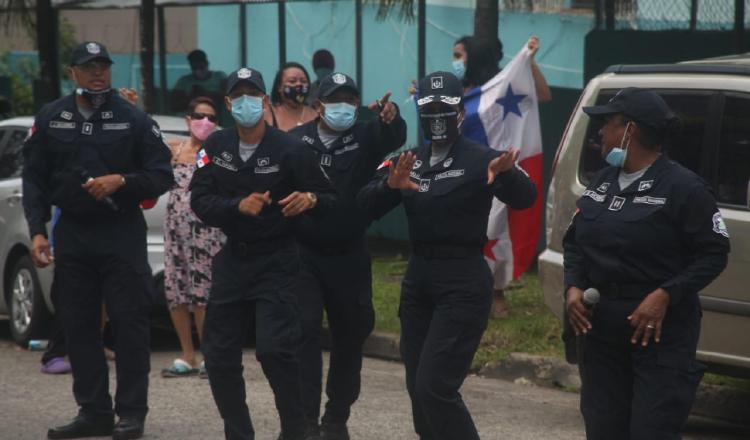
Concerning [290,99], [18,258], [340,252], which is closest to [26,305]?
[18,258]

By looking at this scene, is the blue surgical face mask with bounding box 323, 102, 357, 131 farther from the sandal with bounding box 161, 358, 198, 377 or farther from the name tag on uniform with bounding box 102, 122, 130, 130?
the sandal with bounding box 161, 358, 198, 377

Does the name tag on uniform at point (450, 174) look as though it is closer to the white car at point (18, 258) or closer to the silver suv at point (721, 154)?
the silver suv at point (721, 154)

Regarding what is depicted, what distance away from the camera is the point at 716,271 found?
541 cm

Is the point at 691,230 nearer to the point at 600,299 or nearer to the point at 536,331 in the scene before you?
the point at 600,299

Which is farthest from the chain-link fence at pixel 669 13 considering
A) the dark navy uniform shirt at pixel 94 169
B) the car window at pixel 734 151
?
the dark navy uniform shirt at pixel 94 169

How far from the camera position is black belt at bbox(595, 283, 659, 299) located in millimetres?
5461

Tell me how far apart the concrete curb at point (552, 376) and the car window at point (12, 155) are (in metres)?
2.62

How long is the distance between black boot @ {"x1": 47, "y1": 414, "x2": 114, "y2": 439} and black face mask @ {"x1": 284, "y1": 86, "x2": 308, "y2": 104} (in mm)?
2570

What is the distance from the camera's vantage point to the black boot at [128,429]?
301 inches

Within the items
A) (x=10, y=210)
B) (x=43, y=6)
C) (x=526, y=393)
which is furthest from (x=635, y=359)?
(x=43, y=6)

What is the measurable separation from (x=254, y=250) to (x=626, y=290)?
2032 mm

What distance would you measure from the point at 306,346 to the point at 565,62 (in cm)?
675

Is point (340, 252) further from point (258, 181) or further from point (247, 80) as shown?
point (247, 80)

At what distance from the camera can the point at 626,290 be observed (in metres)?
5.49
